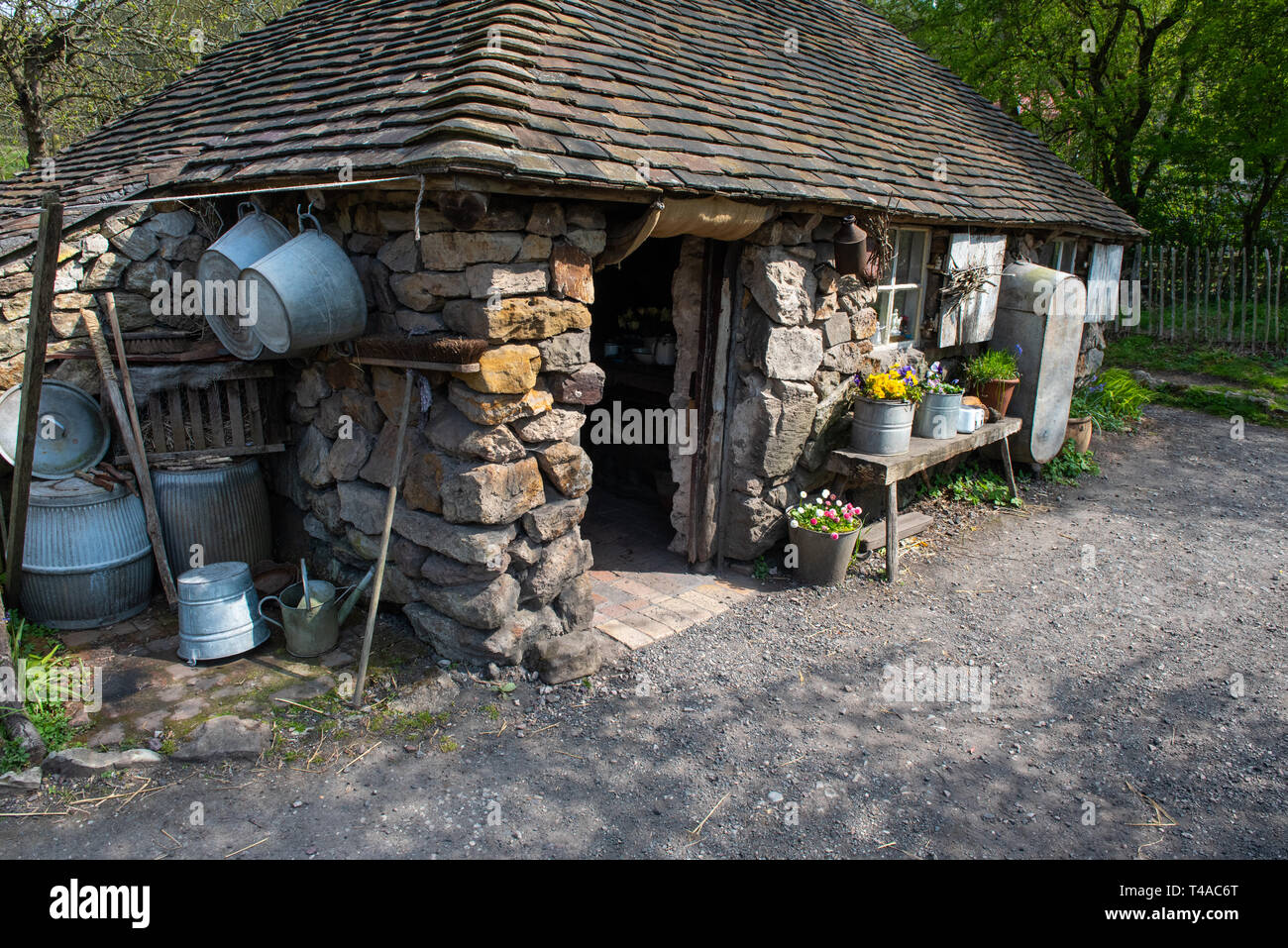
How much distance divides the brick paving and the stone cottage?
0.32m

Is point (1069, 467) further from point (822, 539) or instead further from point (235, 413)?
point (235, 413)

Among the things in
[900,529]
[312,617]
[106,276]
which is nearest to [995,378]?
[900,529]

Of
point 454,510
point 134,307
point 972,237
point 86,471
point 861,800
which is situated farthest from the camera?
A: point 972,237

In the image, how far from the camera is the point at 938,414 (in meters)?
6.52

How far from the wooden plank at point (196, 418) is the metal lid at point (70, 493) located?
0.49 metres

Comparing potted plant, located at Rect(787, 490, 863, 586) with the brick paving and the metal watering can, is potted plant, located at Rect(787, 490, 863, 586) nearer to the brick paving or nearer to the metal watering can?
the brick paving

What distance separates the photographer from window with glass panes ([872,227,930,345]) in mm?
6846

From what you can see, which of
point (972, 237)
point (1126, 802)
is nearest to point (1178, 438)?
point (972, 237)

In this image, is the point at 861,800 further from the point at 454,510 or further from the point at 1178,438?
the point at 1178,438

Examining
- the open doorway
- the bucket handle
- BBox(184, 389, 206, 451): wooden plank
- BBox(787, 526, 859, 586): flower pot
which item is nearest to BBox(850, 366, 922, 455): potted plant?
BBox(787, 526, 859, 586): flower pot

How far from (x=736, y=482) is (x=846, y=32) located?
20.8ft

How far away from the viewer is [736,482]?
5.80m

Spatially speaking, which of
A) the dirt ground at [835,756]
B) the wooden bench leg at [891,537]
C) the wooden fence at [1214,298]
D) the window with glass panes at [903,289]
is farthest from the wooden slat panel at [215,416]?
the wooden fence at [1214,298]

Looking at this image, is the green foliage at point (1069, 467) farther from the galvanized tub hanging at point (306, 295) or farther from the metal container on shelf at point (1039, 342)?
the galvanized tub hanging at point (306, 295)
